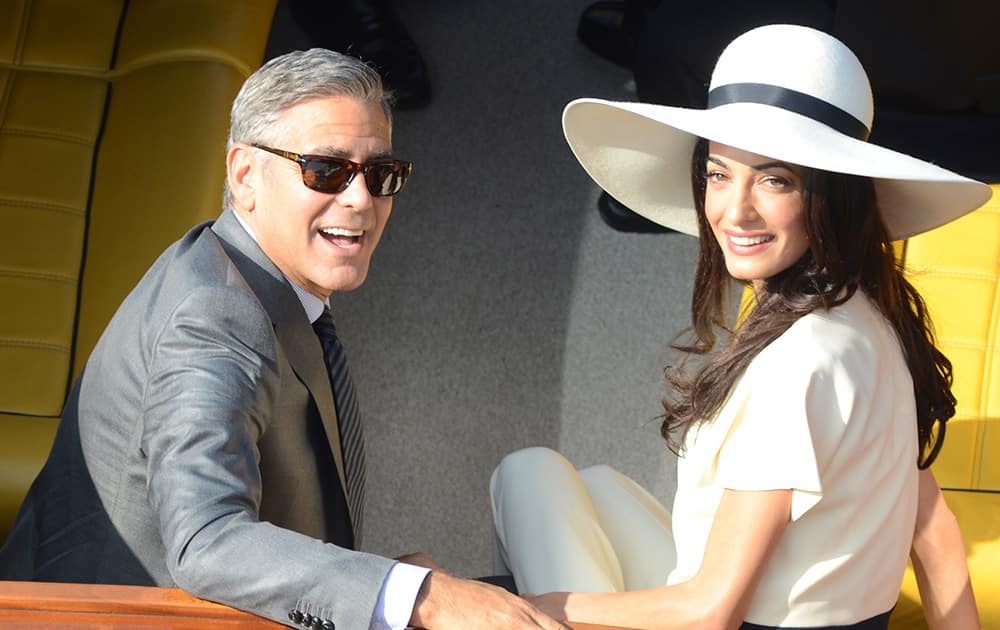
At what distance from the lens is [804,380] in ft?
4.69

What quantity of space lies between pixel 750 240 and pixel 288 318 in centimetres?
58

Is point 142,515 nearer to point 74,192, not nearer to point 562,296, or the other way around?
point 74,192

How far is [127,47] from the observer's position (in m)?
2.75

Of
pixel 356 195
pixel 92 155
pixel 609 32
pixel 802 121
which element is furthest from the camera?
pixel 609 32

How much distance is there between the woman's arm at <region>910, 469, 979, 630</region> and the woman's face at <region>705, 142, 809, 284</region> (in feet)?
1.36

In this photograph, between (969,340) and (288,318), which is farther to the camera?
(969,340)

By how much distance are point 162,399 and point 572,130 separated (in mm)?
707

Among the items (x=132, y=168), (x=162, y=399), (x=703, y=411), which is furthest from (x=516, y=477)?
(x=132, y=168)

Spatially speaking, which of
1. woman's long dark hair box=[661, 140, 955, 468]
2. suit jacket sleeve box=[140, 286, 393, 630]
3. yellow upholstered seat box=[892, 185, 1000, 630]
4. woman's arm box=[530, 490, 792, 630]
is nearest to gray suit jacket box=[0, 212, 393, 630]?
suit jacket sleeve box=[140, 286, 393, 630]

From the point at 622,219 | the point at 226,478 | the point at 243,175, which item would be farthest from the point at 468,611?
the point at 622,219

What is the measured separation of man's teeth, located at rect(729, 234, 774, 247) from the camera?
157 centimetres

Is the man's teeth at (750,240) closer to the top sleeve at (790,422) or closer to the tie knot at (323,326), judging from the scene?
the top sleeve at (790,422)

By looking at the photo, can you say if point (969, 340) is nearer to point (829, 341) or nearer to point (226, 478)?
point (829, 341)

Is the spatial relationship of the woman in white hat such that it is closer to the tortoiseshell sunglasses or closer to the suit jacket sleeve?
the tortoiseshell sunglasses
